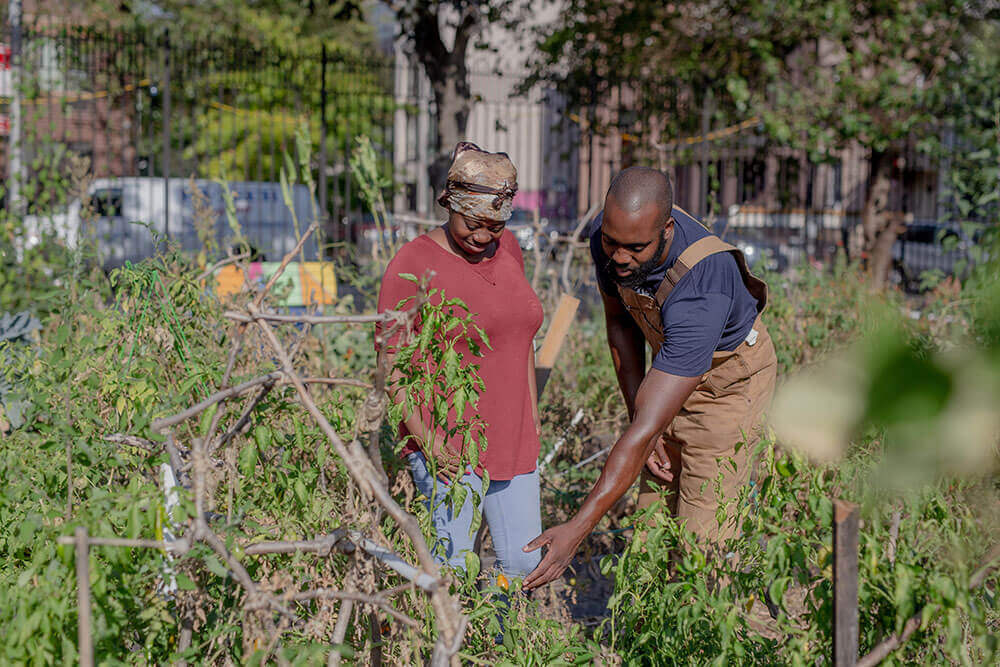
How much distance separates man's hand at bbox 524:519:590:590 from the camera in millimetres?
2541

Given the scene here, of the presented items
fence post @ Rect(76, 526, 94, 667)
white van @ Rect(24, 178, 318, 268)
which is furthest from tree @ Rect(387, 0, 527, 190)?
fence post @ Rect(76, 526, 94, 667)

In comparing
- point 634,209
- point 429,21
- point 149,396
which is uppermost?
point 429,21

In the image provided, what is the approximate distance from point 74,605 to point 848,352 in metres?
1.78

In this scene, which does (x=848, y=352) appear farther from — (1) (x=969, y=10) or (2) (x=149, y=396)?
(1) (x=969, y=10)

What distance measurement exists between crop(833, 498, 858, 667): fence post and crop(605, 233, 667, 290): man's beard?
3.65 ft

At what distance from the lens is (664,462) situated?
10.9 ft

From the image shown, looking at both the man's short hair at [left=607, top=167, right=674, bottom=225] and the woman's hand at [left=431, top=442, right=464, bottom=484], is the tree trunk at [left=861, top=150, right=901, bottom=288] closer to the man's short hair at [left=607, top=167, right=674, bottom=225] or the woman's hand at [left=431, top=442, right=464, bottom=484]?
the man's short hair at [left=607, top=167, right=674, bottom=225]

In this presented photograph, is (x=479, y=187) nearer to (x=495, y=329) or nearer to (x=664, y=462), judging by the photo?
(x=495, y=329)

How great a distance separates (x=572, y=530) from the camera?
2543mm

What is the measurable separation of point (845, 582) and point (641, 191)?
47.4 inches

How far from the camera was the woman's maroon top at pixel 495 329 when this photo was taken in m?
2.74

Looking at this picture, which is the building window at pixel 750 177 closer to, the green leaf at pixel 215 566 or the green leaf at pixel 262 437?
the green leaf at pixel 262 437

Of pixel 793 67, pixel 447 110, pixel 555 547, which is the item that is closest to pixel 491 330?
pixel 555 547

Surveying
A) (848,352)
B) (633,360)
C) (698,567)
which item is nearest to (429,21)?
(633,360)
